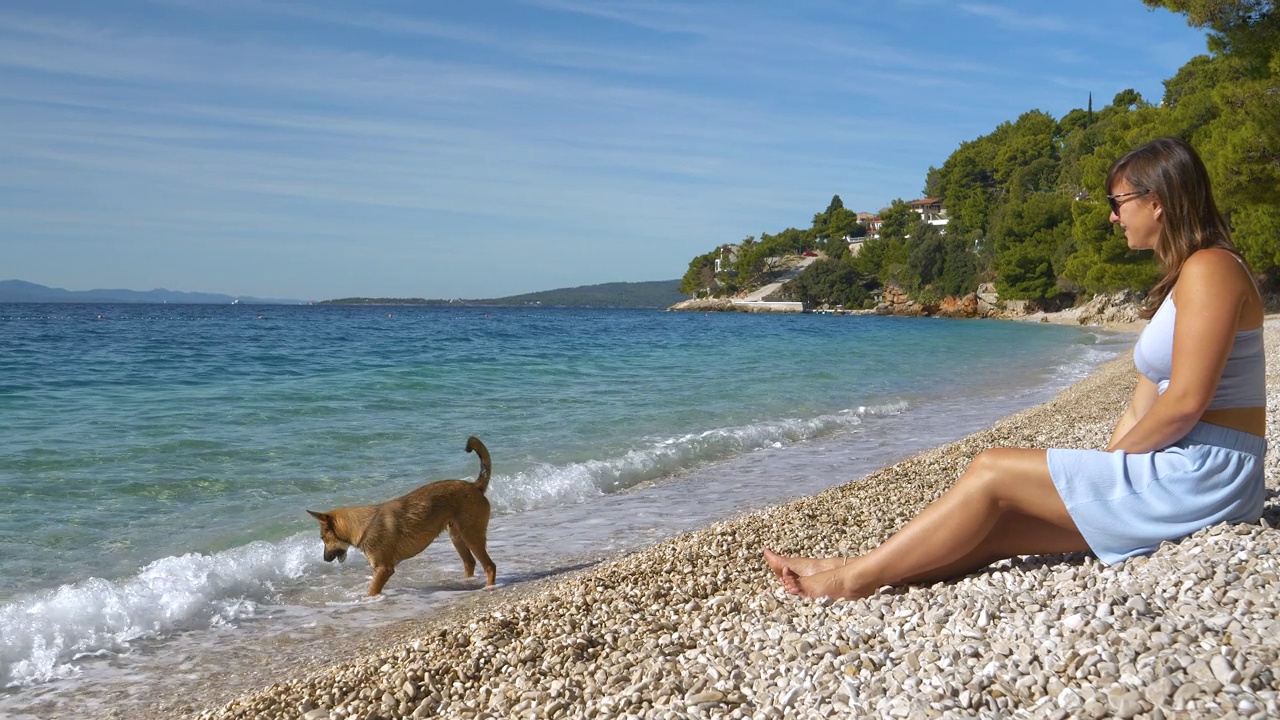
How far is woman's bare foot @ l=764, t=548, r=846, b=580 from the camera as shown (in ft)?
14.1

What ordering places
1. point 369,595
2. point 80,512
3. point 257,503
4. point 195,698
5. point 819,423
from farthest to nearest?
point 819,423 < point 257,503 < point 80,512 < point 369,595 < point 195,698

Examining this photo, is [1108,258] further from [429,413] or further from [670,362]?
[429,413]

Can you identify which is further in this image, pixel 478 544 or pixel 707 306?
pixel 707 306

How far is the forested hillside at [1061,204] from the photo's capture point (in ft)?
52.9

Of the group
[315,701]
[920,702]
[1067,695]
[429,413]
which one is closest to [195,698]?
[315,701]

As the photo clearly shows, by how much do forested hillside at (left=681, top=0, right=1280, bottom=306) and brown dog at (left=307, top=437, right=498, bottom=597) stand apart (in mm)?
4478

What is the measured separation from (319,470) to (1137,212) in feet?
27.9

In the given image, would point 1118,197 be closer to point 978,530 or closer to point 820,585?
point 978,530

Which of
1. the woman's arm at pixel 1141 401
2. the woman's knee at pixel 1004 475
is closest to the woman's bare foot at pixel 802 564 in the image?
the woman's knee at pixel 1004 475

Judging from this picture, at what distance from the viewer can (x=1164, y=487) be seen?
11.8ft

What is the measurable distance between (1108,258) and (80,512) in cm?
5067

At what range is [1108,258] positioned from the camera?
4906 cm

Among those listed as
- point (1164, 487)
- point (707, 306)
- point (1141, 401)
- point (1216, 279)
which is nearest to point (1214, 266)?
point (1216, 279)

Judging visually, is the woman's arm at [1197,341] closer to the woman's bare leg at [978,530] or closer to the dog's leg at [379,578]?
the woman's bare leg at [978,530]
